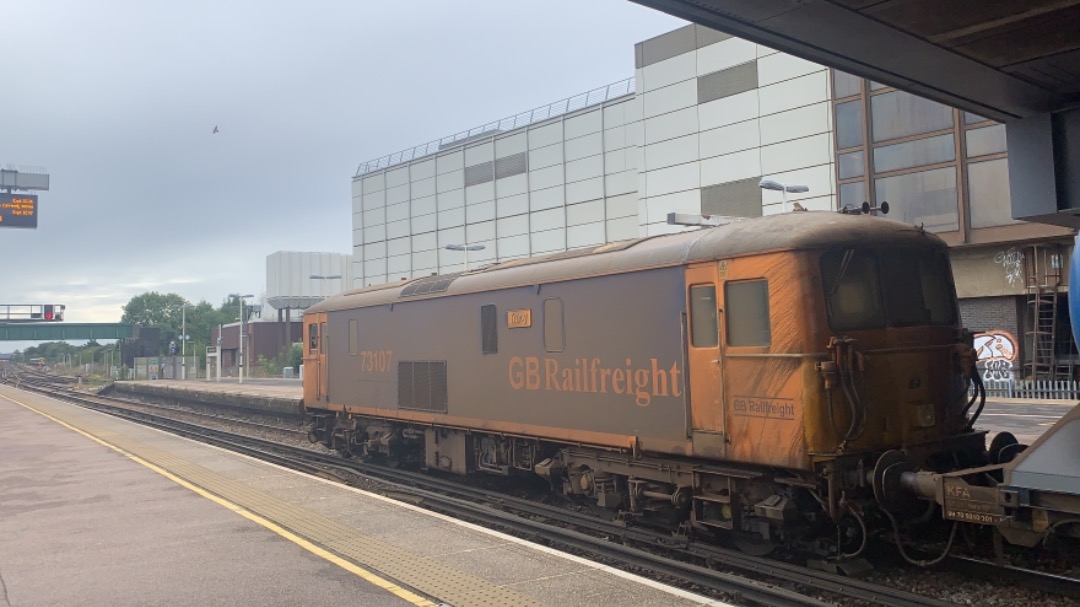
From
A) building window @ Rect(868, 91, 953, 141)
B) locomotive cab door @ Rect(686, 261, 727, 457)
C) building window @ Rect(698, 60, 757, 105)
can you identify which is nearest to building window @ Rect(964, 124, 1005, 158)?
building window @ Rect(868, 91, 953, 141)

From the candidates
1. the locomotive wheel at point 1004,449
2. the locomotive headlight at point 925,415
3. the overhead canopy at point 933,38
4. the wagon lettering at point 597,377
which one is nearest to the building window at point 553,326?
the wagon lettering at point 597,377

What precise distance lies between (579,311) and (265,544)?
4.31 m

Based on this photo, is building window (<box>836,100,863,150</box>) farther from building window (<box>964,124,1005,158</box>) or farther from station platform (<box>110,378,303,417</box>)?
station platform (<box>110,378,303,417</box>)

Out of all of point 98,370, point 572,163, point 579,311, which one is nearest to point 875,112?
point 572,163

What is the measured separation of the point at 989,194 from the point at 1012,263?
8.65 feet

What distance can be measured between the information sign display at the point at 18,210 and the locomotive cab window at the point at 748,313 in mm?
25999

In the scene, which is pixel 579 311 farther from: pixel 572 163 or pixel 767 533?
pixel 572 163

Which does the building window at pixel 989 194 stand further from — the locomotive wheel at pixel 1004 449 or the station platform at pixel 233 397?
the station platform at pixel 233 397

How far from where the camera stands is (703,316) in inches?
322

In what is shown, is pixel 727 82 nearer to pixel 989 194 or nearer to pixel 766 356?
pixel 989 194

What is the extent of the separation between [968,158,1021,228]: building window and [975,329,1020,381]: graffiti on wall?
4.13m

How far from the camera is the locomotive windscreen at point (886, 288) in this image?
24.8ft

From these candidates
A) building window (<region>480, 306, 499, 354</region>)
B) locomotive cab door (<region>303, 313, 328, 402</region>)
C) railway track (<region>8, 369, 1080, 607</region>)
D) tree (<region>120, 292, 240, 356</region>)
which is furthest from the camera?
tree (<region>120, 292, 240, 356</region>)

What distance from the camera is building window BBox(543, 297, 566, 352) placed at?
33.0ft
